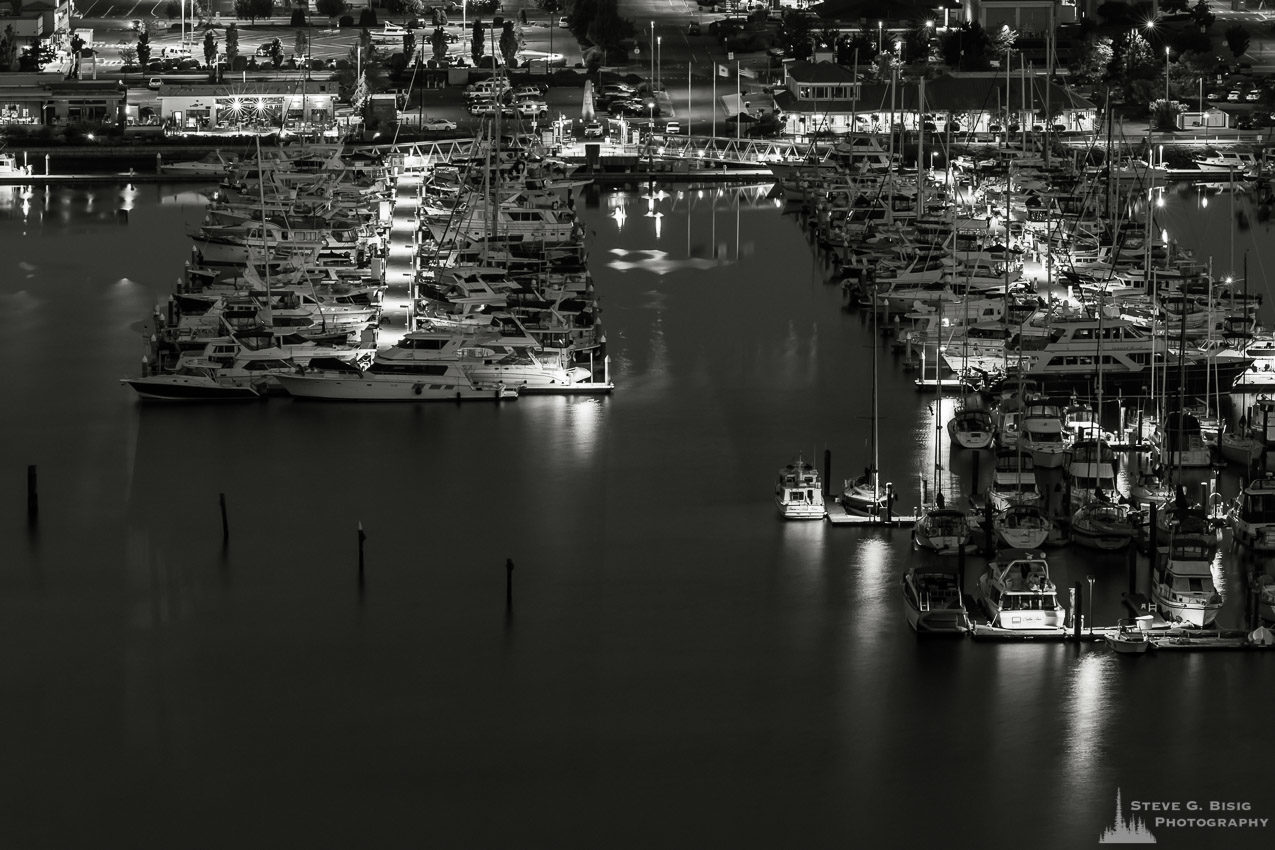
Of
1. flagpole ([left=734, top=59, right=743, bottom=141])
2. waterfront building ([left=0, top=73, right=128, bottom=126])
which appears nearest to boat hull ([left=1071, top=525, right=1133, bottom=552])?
flagpole ([left=734, top=59, right=743, bottom=141])

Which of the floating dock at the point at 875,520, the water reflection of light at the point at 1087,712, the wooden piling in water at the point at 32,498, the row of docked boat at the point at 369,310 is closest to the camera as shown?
the water reflection of light at the point at 1087,712

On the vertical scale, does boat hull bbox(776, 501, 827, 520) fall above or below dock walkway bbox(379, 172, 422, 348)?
below

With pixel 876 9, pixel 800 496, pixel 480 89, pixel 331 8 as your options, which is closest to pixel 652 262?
pixel 800 496

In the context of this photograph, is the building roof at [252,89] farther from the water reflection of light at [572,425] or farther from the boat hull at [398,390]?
the water reflection of light at [572,425]

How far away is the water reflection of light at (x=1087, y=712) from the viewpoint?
1448 cm

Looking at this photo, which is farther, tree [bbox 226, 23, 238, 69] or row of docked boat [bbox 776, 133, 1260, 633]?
tree [bbox 226, 23, 238, 69]

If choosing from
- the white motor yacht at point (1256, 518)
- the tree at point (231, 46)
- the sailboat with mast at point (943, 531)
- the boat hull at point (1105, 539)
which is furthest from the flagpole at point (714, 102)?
the boat hull at point (1105, 539)

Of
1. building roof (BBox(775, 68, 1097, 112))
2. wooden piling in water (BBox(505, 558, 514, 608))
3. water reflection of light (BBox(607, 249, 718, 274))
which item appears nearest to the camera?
wooden piling in water (BBox(505, 558, 514, 608))

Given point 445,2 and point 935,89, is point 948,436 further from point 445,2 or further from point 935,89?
point 445,2

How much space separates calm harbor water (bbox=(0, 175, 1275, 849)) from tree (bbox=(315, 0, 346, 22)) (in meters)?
29.2

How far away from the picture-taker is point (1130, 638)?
621 inches

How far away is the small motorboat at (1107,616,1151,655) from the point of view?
619 inches

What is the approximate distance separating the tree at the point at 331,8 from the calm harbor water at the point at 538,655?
29176 millimetres

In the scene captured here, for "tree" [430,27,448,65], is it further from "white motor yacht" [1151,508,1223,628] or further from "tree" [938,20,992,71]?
"white motor yacht" [1151,508,1223,628]
